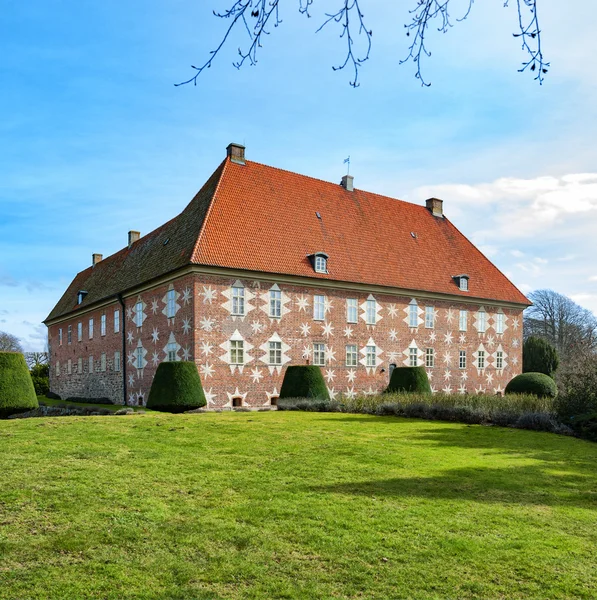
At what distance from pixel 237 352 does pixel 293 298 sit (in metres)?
3.41

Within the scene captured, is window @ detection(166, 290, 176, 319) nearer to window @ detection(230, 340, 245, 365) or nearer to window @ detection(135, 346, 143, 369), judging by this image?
window @ detection(230, 340, 245, 365)

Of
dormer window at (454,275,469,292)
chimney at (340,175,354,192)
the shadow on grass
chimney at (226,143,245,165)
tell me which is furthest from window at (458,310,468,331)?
the shadow on grass

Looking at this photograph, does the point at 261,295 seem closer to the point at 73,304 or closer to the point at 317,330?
the point at 317,330

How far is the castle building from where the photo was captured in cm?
2286

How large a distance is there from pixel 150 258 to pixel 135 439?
58.0ft

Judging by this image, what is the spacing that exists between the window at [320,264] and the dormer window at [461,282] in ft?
28.0

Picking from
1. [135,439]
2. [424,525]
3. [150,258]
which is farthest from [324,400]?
[424,525]

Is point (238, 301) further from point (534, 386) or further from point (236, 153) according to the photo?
point (534, 386)

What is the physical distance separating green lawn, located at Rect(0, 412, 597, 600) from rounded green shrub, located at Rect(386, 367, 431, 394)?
11.5 meters

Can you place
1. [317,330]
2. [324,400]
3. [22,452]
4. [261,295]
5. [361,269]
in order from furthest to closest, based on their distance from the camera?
[361,269] < [317,330] < [261,295] < [324,400] < [22,452]

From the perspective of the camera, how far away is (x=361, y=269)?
2692cm

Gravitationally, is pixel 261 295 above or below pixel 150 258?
below

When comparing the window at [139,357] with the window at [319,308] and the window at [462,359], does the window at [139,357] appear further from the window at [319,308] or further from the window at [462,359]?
the window at [462,359]

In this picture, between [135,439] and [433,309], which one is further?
[433,309]
